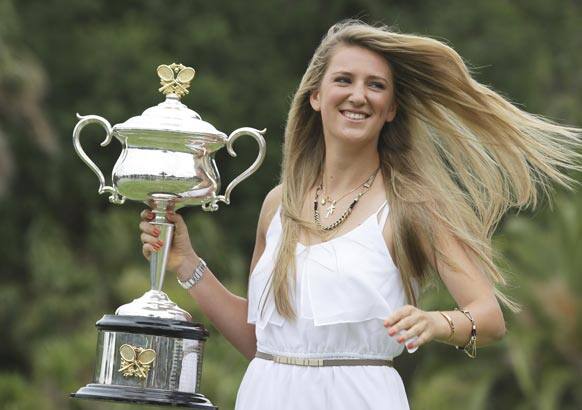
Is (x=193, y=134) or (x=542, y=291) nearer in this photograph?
(x=193, y=134)

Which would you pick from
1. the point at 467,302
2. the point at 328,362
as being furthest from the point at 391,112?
the point at 328,362

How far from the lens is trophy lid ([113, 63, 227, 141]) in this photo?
566 cm

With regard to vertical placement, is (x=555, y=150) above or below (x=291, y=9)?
below

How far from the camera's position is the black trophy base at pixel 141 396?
546cm

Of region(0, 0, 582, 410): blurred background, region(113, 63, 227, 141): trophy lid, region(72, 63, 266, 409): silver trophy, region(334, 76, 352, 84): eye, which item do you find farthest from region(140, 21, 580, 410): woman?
region(0, 0, 582, 410): blurred background

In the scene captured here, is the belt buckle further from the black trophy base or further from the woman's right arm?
the woman's right arm

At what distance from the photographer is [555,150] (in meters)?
5.65

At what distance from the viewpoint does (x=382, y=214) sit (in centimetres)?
541

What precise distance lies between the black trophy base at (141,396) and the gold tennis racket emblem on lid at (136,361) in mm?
45

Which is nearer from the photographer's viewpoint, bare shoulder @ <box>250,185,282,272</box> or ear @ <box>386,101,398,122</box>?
ear @ <box>386,101,398,122</box>

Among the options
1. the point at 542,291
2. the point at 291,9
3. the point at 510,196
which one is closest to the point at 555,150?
the point at 510,196

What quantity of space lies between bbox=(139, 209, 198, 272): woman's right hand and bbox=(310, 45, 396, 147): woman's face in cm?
58

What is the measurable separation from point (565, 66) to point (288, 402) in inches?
692

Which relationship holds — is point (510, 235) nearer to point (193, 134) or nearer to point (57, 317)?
point (57, 317)
